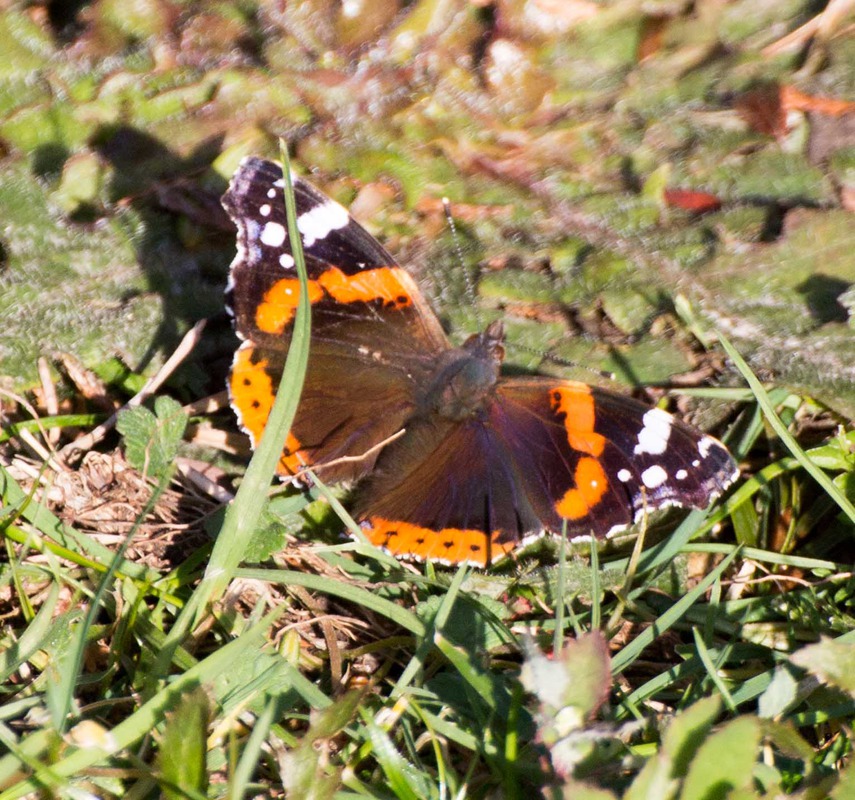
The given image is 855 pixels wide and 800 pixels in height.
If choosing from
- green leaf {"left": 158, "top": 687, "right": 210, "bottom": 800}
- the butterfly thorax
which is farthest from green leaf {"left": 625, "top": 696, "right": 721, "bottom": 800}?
the butterfly thorax

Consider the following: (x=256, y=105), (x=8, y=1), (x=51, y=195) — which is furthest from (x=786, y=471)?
(x=8, y=1)

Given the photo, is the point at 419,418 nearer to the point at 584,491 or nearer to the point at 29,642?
the point at 584,491

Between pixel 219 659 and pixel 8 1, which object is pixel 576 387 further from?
pixel 8 1

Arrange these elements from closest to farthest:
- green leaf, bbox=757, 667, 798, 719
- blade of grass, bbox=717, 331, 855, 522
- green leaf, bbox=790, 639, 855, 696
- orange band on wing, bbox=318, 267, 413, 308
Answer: green leaf, bbox=790, 639, 855, 696
green leaf, bbox=757, 667, 798, 719
blade of grass, bbox=717, 331, 855, 522
orange band on wing, bbox=318, 267, 413, 308

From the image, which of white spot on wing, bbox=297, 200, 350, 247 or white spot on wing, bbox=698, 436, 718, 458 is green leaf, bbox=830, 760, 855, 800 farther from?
white spot on wing, bbox=297, 200, 350, 247

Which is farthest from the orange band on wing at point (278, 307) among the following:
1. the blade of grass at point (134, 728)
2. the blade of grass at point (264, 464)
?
the blade of grass at point (134, 728)

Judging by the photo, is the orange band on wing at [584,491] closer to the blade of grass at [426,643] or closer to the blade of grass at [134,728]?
the blade of grass at [426,643]

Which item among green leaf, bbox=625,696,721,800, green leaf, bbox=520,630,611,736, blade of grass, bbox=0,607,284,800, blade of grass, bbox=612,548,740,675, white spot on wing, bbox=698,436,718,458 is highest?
blade of grass, bbox=0,607,284,800
